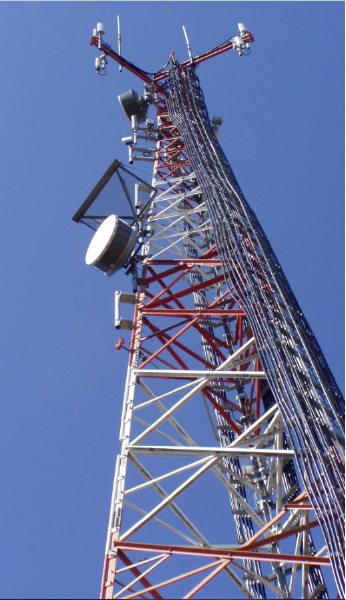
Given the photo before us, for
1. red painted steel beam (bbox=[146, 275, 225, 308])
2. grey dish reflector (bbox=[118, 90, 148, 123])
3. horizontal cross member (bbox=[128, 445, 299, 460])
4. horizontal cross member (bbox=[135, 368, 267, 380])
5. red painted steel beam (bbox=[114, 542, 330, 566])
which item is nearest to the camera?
red painted steel beam (bbox=[114, 542, 330, 566])

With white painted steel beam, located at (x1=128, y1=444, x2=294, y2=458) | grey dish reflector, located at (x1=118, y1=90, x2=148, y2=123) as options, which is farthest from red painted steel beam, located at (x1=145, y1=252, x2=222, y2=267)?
grey dish reflector, located at (x1=118, y1=90, x2=148, y2=123)

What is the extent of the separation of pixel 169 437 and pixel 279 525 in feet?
8.13

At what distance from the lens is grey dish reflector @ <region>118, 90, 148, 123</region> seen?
27.2 metres

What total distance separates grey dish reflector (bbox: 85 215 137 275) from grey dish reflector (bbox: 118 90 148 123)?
39.1 ft

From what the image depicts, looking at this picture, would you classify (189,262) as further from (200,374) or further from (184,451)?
(184,451)

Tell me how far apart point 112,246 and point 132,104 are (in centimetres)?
1274

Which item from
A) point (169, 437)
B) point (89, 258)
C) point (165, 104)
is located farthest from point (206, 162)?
point (169, 437)

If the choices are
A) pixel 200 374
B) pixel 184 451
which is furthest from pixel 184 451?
pixel 200 374

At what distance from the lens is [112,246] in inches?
636

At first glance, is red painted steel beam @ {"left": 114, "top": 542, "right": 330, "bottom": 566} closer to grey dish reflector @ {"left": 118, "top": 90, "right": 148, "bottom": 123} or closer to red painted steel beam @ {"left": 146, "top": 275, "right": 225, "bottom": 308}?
red painted steel beam @ {"left": 146, "top": 275, "right": 225, "bottom": 308}

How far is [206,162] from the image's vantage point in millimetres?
20938

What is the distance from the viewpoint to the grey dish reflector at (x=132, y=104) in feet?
89.4

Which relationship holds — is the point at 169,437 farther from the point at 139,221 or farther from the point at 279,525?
the point at 139,221

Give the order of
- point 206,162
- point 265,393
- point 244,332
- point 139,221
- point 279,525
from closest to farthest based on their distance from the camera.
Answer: point 279,525
point 265,393
point 244,332
point 139,221
point 206,162
